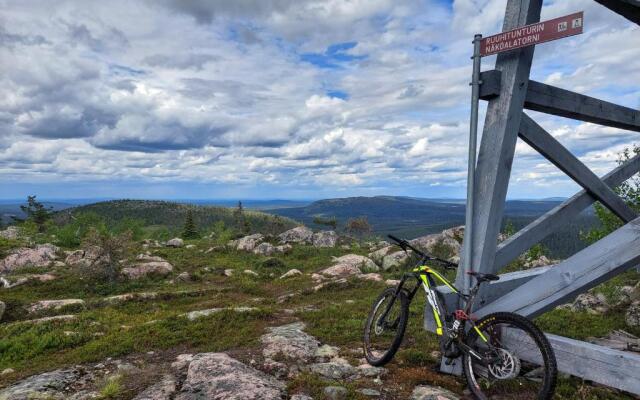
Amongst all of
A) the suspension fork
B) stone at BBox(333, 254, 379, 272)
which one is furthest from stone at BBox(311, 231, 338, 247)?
the suspension fork

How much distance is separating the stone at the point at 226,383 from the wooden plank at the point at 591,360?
3496 millimetres

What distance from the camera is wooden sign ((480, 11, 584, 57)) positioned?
4.99 meters

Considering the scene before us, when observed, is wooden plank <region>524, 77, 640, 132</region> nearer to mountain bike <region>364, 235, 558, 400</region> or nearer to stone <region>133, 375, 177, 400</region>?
mountain bike <region>364, 235, 558, 400</region>

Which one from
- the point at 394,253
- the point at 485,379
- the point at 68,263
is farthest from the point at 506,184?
the point at 68,263

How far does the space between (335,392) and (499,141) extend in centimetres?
456

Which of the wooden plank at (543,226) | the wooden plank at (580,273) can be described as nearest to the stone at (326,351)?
the wooden plank at (580,273)

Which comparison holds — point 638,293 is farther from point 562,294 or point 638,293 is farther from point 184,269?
A: point 184,269

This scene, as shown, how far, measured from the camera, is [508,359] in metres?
4.98

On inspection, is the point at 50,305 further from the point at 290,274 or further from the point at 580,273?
the point at 580,273

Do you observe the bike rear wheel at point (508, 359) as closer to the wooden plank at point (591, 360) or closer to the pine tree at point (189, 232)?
the wooden plank at point (591, 360)

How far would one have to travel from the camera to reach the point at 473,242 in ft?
19.4

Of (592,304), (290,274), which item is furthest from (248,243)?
(592,304)

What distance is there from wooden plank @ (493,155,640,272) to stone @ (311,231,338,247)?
99.6 feet

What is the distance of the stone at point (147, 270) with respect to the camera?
73.4ft
